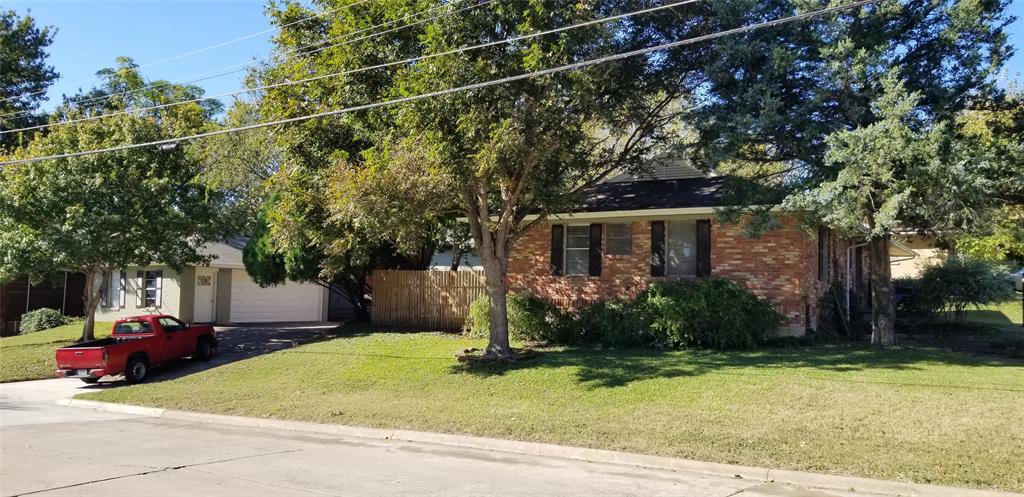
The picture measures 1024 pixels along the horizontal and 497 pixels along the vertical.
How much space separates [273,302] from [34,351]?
31.2 feet

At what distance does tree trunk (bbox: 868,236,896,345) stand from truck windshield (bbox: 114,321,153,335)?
17.7 m

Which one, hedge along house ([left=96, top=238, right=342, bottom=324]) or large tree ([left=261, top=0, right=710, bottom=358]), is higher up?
large tree ([left=261, top=0, right=710, bottom=358])

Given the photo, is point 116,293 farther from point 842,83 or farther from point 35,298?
point 842,83

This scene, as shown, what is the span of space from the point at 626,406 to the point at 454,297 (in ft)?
34.8

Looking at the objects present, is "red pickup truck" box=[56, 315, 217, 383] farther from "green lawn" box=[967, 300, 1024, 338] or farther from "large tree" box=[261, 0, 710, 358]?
"green lawn" box=[967, 300, 1024, 338]

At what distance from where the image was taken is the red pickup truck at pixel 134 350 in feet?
56.0

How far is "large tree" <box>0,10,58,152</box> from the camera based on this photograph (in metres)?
35.1

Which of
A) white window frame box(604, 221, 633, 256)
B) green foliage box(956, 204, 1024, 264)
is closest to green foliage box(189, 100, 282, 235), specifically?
white window frame box(604, 221, 633, 256)

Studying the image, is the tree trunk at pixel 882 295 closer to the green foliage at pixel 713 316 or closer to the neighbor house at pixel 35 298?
the green foliage at pixel 713 316

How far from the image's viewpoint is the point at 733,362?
14.1 metres

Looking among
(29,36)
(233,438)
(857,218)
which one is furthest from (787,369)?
(29,36)

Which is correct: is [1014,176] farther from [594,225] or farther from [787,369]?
[594,225]

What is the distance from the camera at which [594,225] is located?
19484 mm

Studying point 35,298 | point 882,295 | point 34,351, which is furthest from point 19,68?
point 882,295
